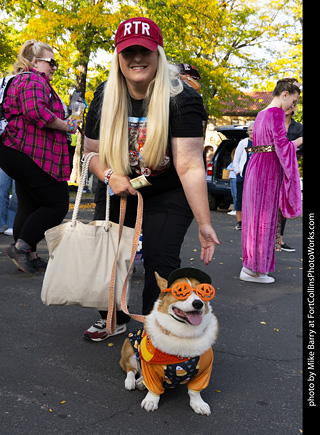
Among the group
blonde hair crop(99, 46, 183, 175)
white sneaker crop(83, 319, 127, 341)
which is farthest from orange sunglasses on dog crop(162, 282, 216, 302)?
white sneaker crop(83, 319, 127, 341)

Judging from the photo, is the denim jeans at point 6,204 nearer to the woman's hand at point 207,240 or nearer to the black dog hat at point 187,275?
the woman's hand at point 207,240

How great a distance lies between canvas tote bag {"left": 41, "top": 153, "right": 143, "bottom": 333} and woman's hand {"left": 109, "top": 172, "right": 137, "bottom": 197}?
2.7 inches

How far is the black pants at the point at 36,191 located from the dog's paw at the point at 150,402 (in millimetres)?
2567

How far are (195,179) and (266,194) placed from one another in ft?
9.60

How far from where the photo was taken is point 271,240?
5.43 metres

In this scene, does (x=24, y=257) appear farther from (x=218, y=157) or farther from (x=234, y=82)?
(x=234, y=82)

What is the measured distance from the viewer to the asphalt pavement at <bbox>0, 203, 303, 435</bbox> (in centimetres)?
237

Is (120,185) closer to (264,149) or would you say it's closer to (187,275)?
(187,275)

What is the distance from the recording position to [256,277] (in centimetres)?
552

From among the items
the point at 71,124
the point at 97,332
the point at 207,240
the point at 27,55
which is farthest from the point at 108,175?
the point at 27,55

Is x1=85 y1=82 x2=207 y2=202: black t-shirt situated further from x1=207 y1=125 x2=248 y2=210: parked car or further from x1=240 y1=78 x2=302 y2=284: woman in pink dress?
x1=207 y1=125 x2=248 y2=210: parked car

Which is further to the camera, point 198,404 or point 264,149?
point 264,149
